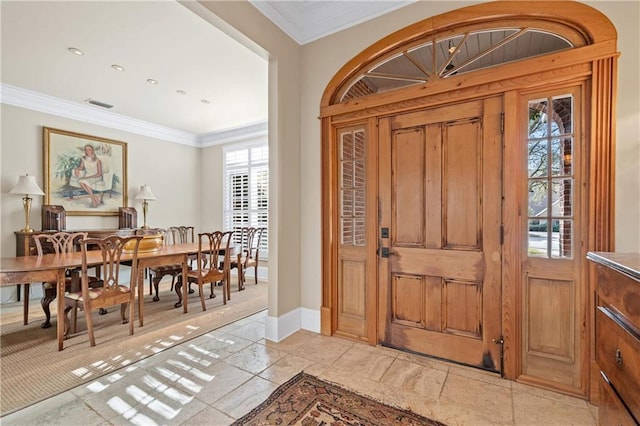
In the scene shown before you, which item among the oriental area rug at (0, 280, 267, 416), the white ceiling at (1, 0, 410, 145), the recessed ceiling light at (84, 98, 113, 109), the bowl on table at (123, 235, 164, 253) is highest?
the white ceiling at (1, 0, 410, 145)

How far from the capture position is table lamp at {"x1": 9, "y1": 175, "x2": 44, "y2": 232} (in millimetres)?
4090

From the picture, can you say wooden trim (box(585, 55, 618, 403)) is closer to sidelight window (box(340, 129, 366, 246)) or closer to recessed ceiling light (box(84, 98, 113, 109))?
sidelight window (box(340, 129, 366, 246))

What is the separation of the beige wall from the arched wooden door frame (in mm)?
4730

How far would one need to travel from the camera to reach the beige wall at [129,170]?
4238mm

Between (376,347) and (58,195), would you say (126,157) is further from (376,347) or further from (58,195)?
(376,347)

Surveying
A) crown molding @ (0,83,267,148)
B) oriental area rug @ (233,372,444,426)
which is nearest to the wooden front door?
oriental area rug @ (233,372,444,426)

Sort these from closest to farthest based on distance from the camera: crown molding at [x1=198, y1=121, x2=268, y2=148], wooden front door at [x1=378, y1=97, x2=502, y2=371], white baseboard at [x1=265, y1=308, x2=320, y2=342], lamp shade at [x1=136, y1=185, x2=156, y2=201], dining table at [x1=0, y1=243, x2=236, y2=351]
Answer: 1. wooden front door at [x1=378, y1=97, x2=502, y2=371]
2. dining table at [x1=0, y1=243, x2=236, y2=351]
3. white baseboard at [x1=265, y1=308, x2=320, y2=342]
4. lamp shade at [x1=136, y1=185, x2=156, y2=201]
5. crown molding at [x1=198, y1=121, x2=268, y2=148]

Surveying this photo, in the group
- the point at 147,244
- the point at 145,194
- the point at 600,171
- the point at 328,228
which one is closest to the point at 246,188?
the point at 145,194

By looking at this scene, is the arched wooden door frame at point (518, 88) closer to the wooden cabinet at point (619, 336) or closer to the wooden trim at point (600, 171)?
the wooden trim at point (600, 171)

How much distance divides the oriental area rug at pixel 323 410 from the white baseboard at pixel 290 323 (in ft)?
2.59

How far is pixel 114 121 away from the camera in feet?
17.5

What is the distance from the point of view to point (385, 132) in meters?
2.66

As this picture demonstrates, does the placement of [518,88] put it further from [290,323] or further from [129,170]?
[129,170]

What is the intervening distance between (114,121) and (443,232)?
5.95 metres
